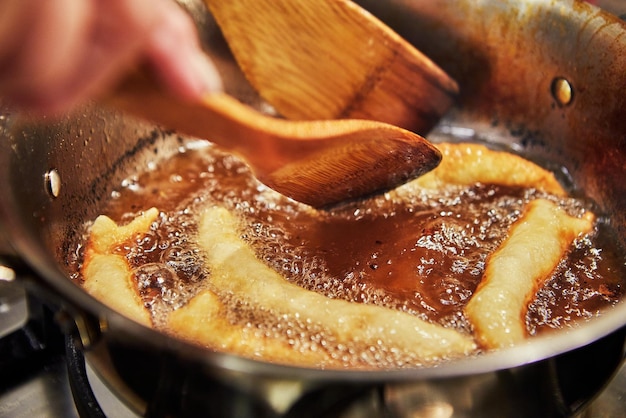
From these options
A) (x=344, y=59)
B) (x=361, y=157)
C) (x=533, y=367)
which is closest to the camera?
(x=533, y=367)

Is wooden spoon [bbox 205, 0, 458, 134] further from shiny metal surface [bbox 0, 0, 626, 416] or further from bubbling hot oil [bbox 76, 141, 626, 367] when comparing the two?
bubbling hot oil [bbox 76, 141, 626, 367]

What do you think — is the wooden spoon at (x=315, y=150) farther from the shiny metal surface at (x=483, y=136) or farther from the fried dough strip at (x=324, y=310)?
the shiny metal surface at (x=483, y=136)

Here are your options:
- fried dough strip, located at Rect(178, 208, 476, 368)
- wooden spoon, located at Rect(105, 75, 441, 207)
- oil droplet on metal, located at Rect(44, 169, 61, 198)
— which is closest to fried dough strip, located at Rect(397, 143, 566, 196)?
wooden spoon, located at Rect(105, 75, 441, 207)

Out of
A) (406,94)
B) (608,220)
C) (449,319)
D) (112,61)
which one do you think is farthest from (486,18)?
(112,61)

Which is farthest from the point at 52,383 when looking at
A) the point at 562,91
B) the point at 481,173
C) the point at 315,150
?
the point at 562,91

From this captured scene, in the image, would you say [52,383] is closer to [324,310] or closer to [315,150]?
[324,310]

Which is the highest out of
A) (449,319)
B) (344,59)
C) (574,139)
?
(574,139)

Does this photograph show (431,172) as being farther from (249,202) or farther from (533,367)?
(533,367)

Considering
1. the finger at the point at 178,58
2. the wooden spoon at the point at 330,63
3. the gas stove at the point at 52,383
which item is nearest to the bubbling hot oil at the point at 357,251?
the gas stove at the point at 52,383
